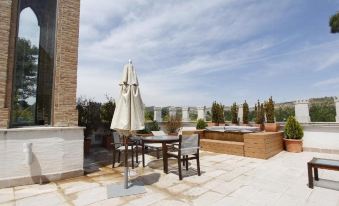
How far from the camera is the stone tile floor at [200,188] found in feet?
13.8

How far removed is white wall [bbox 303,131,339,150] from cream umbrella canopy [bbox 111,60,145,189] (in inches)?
323

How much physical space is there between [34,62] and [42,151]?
261cm

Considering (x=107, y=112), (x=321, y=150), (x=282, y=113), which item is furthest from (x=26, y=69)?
(x=282, y=113)

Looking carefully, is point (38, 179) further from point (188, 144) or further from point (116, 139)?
point (188, 144)

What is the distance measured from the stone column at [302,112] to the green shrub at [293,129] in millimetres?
2083

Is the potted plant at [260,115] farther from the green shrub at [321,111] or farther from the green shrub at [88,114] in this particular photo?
the green shrub at [88,114]

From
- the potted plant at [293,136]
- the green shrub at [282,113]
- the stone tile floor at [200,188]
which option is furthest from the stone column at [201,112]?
the stone tile floor at [200,188]

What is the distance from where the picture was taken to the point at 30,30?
20.8 ft

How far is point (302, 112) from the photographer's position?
1141 cm

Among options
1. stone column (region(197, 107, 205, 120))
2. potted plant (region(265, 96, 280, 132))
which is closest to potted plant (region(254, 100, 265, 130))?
potted plant (region(265, 96, 280, 132))

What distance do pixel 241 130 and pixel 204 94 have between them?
15805 millimetres

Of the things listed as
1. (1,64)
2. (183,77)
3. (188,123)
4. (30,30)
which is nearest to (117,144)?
(1,64)

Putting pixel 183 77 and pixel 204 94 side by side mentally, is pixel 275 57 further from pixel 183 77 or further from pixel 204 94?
pixel 204 94

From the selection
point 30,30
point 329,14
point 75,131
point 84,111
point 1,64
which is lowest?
point 75,131
